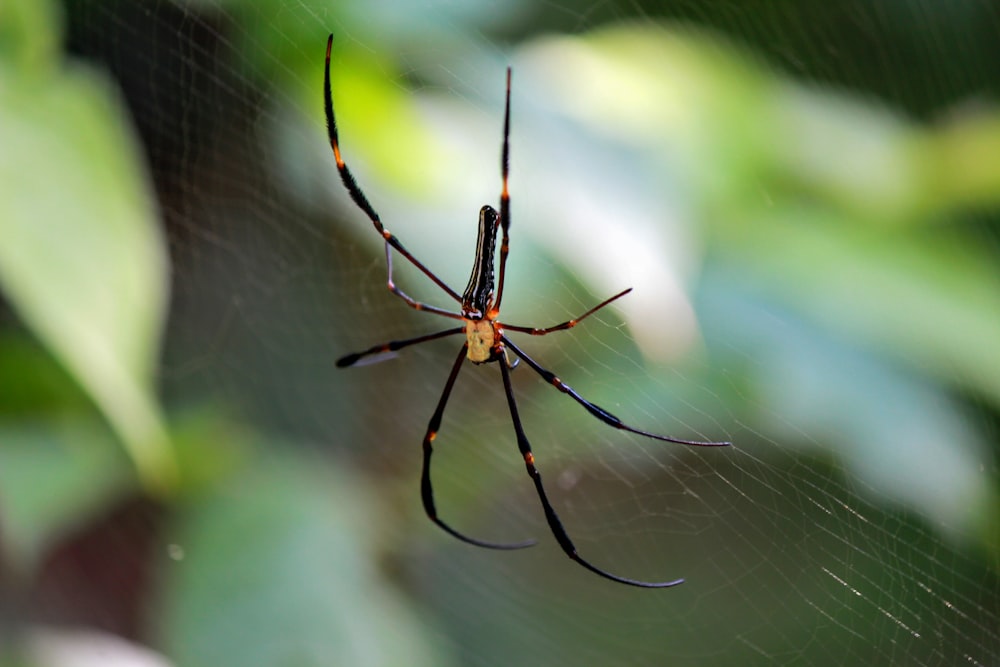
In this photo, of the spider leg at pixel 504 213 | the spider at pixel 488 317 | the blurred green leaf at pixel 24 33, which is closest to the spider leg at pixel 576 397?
the spider at pixel 488 317

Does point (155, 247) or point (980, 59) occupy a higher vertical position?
point (980, 59)

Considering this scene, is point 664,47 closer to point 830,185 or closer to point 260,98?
point 830,185

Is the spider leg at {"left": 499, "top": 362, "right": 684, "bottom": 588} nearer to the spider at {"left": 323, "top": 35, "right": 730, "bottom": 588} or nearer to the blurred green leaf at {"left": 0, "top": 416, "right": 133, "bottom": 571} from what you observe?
the spider at {"left": 323, "top": 35, "right": 730, "bottom": 588}

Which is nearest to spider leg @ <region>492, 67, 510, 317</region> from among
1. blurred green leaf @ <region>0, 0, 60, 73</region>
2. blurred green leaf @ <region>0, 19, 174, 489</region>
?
blurred green leaf @ <region>0, 19, 174, 489</region>

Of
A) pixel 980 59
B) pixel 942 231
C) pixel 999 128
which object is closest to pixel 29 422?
pixel 942 231

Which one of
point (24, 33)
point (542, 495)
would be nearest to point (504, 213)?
point (542, 495)
